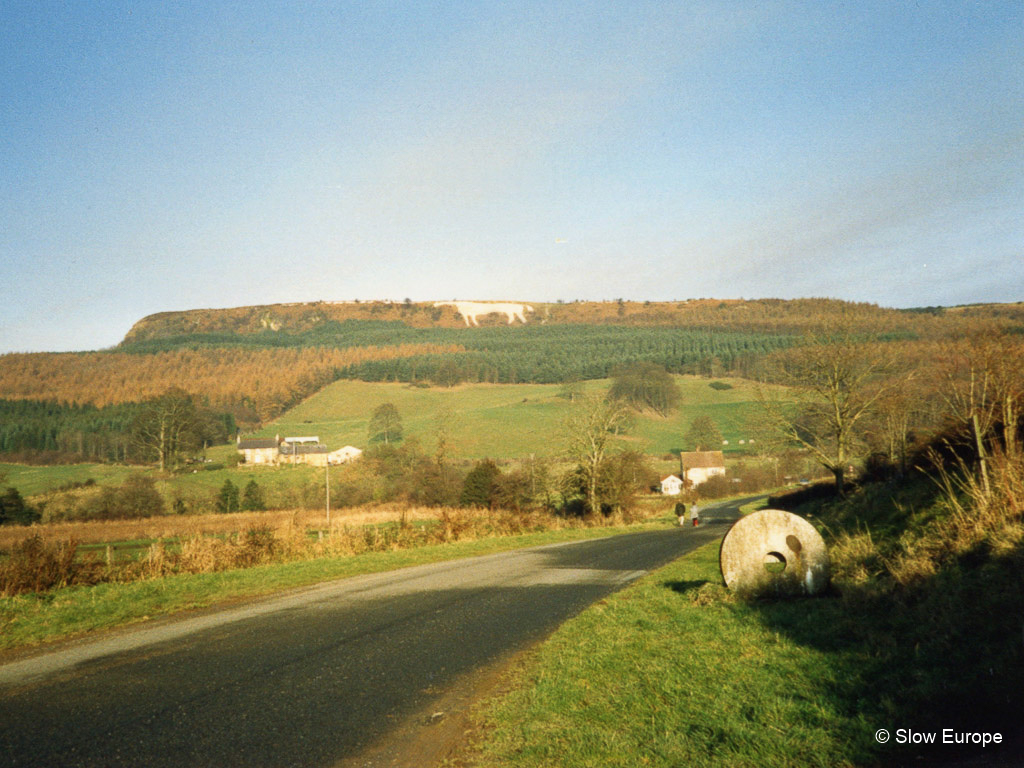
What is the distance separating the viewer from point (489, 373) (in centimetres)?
15175

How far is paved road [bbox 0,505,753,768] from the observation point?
17.4 ft

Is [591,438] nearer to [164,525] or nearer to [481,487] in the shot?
[481,487]

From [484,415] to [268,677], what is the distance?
98420 mm

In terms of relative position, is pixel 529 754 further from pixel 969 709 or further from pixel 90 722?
pixel 90 722

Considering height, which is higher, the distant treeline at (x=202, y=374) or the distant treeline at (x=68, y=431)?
the distant treeline at (x=202, y=374)

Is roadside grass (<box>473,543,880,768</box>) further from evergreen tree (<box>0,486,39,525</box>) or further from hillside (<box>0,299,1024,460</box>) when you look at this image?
evergreen tree (<box>0,486,39,525</box>)

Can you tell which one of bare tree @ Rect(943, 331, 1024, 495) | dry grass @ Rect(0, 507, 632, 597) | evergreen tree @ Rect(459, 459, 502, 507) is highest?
bare tree @ Rect(943, 331, 1024, 495)

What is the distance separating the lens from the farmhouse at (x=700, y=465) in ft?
294

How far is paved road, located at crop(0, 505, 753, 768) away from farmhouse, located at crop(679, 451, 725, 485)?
7962cm

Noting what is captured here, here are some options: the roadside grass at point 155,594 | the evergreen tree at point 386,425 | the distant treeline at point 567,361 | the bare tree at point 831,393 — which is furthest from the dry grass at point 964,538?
the distant treeline at point 567,361

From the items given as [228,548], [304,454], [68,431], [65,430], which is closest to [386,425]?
[304,454]

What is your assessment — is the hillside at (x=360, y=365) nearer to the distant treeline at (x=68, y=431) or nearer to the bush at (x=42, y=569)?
the distant treeline at (x=68, y=431)

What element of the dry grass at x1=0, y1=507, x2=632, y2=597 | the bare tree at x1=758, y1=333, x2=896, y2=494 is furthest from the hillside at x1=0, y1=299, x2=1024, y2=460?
the dry grass at x1=0, y1=507, x2=632, y2=597

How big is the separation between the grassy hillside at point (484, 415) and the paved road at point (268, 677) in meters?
55.4
